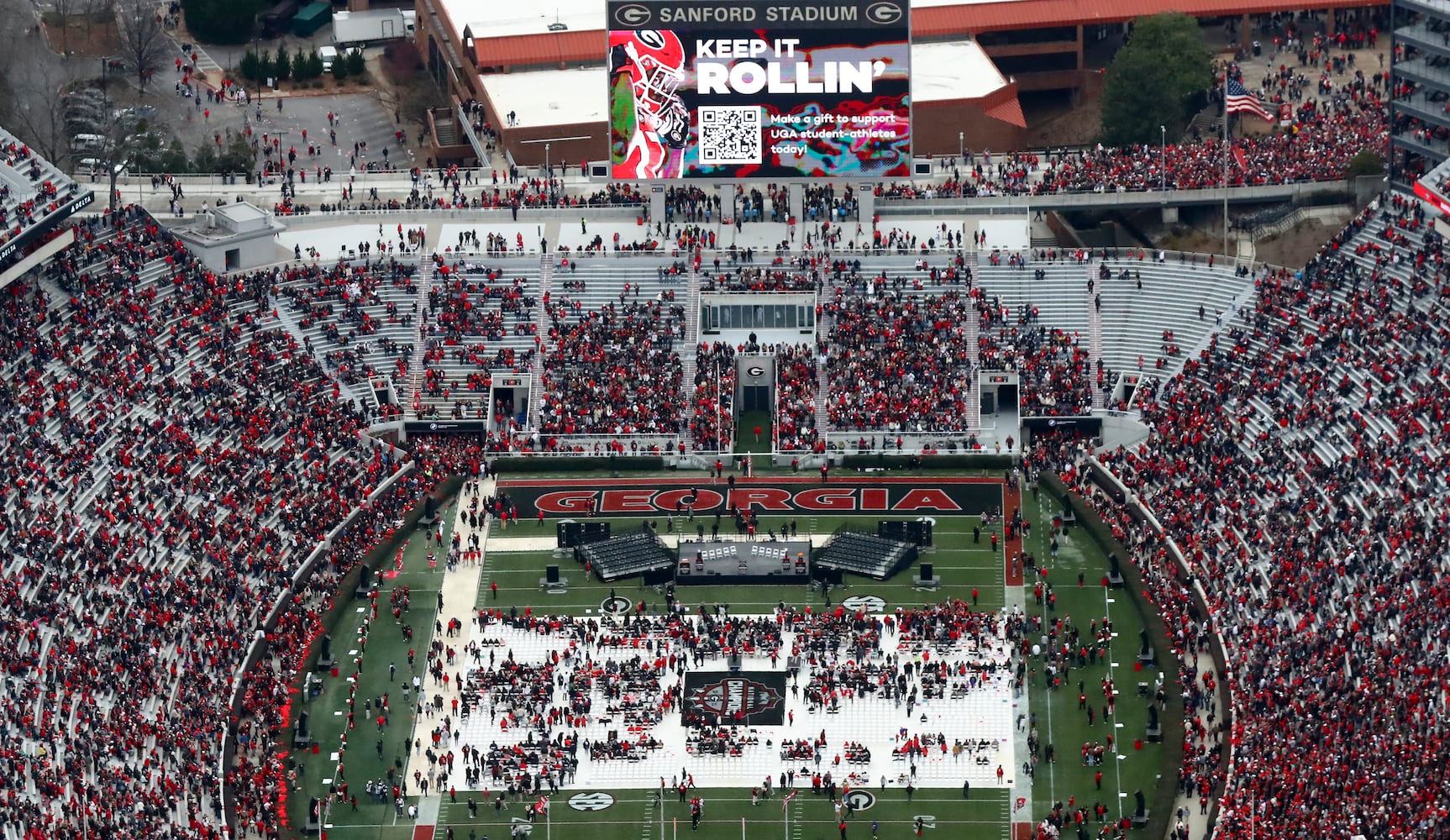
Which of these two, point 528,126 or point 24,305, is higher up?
point 528,126

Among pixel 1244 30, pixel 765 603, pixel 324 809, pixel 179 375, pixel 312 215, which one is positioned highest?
pixel 1244 30

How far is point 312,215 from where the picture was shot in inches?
5571

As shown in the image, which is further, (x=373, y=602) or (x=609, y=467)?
(x=609, y=467)

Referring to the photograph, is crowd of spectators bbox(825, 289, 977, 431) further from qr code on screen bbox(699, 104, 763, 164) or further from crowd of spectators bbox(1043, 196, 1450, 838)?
qr code on screen bbox(699, 104, 763, 164)

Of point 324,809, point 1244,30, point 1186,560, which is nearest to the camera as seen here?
point 324,809

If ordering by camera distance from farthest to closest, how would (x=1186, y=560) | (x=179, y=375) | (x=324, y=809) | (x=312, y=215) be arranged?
(x=312, y=215) < (x=179, y=375) < (x=1186, y=560) < (x=324, y=809)

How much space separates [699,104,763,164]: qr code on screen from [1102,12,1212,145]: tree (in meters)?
19.7

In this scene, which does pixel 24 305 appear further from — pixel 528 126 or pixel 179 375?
pixel 528 126

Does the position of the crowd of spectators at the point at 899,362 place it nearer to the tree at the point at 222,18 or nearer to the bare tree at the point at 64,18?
the tree at the point at 222,18

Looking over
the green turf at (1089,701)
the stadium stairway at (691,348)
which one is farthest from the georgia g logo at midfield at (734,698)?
the stadium stairway at (691,348)

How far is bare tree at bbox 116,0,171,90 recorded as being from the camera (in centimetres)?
16538

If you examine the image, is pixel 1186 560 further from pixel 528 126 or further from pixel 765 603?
pixel 528 126

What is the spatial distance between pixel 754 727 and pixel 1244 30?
6082cm

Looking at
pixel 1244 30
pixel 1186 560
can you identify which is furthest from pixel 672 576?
pixel 1244 30
